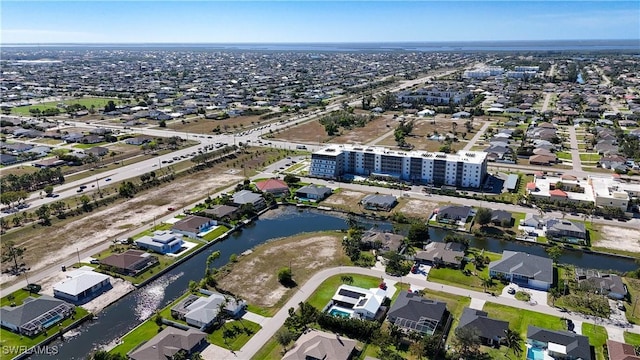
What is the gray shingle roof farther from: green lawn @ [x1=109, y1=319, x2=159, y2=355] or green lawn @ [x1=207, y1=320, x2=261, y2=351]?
green lawn @ [x1=109, y1=319, x2=159, y2=355]

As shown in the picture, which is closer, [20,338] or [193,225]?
[20,338]

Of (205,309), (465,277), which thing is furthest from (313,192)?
(205,309)

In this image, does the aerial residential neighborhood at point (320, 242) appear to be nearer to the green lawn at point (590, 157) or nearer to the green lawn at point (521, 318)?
the green lawn at point (521, 318)

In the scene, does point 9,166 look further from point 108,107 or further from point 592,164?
point 592,164

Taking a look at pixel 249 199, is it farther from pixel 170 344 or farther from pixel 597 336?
pixel 597 336

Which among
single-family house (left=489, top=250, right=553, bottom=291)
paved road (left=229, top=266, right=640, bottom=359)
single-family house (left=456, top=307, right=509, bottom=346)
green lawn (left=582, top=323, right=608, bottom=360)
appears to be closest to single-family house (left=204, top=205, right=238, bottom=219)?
paved road (left=229, top=266, right=640, bottom=359)

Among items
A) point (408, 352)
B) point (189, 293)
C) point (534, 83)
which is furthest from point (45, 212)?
point (534, 83)
